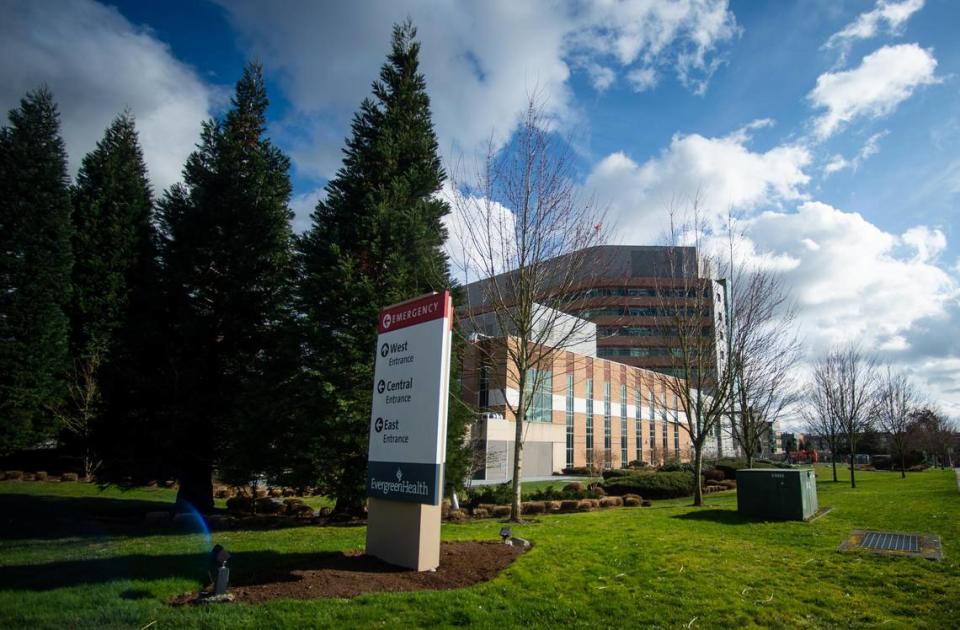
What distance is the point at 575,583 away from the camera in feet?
21.4

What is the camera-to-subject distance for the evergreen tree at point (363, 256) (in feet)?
44.1

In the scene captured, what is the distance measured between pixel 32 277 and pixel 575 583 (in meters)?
A: 30.5

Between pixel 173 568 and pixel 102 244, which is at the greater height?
pixel 102 244

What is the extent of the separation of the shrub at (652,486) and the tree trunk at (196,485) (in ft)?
48.6

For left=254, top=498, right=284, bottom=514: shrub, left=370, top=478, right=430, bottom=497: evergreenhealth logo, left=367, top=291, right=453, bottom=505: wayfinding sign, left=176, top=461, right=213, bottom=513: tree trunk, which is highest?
left=367, top=291, right=453, bottom=505: wayfinding sign

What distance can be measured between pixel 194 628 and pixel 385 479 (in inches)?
123

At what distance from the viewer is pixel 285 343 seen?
1432cm

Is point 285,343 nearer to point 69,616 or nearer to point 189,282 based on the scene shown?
point 189,282

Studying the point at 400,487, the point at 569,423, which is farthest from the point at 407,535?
the point at 569,423

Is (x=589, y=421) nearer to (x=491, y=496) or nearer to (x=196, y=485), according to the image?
(x=491, y=496)

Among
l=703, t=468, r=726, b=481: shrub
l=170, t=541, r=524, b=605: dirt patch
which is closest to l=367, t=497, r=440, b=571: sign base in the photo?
l=170, t=541, r=524, b=605: dirt patch

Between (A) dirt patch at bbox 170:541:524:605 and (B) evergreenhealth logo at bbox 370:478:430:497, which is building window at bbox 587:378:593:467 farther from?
(B) evergreenhealth logo at bbox 370:478:430:497

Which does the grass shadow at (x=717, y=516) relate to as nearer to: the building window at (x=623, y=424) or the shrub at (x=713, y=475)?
the shrub at (x=713, y=475)

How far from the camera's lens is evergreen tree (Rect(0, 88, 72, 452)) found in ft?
80.1
